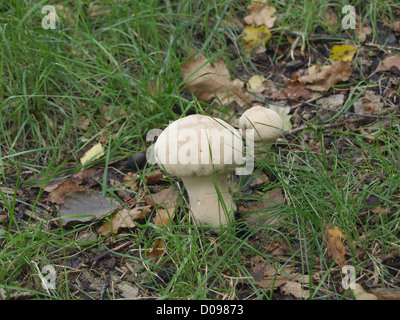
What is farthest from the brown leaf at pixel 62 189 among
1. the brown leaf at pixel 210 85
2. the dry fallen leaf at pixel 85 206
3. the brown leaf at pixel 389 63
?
the brown leaf at pixel 389 63

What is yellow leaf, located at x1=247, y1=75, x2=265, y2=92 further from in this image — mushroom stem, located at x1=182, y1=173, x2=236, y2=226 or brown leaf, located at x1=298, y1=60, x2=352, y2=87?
mushroom stem, located at x1=182, y1=173, x2=236, y2=226

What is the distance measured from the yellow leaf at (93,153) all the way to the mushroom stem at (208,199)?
924 mm

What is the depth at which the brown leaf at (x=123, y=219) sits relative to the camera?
2.55 m

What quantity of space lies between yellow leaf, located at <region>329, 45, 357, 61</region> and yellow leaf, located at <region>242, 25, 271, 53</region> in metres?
0.59

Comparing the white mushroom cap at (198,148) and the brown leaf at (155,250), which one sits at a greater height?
the white mushroom cap at (198,148)

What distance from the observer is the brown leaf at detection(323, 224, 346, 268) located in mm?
2115

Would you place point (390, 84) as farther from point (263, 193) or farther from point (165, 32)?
point (165, 32)

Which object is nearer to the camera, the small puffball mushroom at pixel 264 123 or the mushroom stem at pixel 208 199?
the mushroom stem at pixel 208 199

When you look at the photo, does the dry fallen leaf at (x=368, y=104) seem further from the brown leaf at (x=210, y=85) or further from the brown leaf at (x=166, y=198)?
the brown leaf at (x=166, y=198)

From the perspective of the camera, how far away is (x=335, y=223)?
216 cm

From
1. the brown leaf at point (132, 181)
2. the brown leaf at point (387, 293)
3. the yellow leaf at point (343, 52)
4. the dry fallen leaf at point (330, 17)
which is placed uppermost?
the dry fallen leaf at point (330, 17)

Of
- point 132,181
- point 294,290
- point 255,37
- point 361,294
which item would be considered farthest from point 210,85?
point 361,294

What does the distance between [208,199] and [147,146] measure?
2.88ft

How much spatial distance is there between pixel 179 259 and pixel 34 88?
73.6 inches
